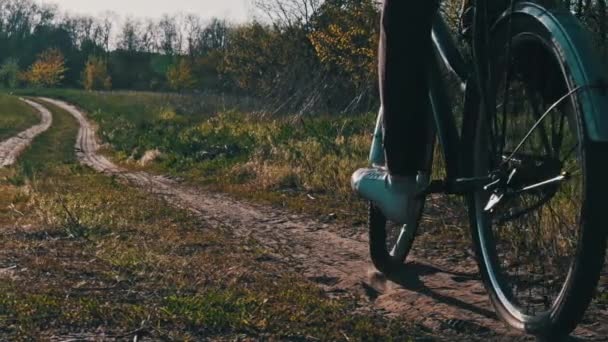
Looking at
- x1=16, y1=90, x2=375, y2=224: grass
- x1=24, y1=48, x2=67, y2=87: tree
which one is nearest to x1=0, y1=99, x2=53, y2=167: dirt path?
x1=16, y1=90, x2=375, y2=224: grass

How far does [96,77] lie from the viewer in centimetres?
8656

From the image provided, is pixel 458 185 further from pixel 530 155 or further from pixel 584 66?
pixel 584 66

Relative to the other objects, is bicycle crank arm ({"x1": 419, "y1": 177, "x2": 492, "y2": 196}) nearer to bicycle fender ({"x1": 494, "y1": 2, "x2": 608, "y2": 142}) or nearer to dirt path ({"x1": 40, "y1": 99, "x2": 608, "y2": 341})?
dirt path ({"x1": 40, "y1": 99, "x2": 608, "y2": 341})

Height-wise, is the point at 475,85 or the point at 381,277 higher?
the point at 475,85

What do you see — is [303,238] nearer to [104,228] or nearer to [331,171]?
[104,228]

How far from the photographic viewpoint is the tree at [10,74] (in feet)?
303

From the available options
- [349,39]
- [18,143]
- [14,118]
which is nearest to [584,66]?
[349,39]

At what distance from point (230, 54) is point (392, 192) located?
118 feet

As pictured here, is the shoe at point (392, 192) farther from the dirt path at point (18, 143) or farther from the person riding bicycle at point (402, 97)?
the dirt path at point (18, 143)

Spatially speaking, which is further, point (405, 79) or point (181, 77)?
point (181, 77)

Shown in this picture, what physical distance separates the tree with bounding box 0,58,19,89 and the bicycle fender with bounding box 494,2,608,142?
97.7 meters

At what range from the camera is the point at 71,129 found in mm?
37656

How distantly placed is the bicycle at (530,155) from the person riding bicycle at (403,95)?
99 mm

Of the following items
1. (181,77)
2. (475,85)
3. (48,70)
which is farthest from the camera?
(48,70)
